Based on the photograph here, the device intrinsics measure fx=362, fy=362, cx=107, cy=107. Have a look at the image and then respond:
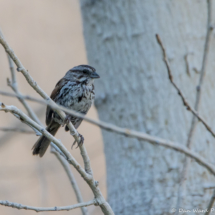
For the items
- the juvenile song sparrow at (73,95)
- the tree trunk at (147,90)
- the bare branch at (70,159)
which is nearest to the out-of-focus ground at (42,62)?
the juvenile song sparrow at (73,95)

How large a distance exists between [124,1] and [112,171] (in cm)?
191

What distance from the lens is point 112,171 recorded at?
12.8 feet

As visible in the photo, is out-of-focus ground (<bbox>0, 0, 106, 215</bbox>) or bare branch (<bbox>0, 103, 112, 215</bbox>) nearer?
bare branch (<bbox>0, 103, 112, 215</bbox>)

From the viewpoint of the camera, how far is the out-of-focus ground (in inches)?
247

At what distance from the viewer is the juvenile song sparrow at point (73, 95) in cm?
408

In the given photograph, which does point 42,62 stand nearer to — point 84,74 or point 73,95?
point 84,74

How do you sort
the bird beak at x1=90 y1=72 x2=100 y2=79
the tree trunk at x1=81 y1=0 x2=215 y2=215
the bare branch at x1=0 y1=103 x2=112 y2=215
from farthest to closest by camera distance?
the bird beak at x1=90 y1=72 x2=100 y2=79 → the tree trunk at x1=81 y1=0 x2=215 y2=215 → the bare branch at x1=0 y1=103 x2=112 y2=215

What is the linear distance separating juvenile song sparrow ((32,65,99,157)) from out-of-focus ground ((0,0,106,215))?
64.3 inches

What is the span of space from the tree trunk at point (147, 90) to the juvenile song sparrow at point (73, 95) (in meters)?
0.12

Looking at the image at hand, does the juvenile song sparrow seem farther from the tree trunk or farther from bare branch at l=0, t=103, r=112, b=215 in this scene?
bare branch at l=0, t=103, r=112, b=215

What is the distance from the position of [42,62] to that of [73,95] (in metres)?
3.89

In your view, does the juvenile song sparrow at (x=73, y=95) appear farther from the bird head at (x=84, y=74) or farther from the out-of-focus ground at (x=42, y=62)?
the out-of-focus ground at (x=42, y=62)

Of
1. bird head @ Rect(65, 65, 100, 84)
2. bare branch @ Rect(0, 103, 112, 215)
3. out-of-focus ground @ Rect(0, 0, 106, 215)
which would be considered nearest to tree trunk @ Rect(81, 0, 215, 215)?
bird head @ Rect(65, 65, 100, 84)

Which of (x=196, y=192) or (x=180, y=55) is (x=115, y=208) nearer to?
(x=196, y=192)
